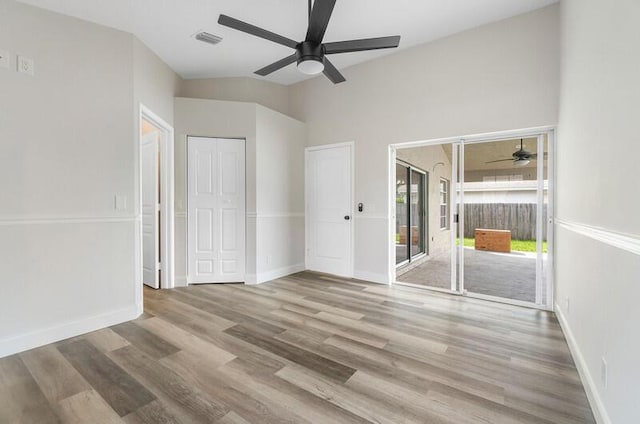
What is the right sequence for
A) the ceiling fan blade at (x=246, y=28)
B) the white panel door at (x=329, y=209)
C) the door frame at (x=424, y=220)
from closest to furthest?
the ceiling fan blade at (x=246, y=28) → the white panel door at (x=329, y=209) → the door frame at (x=424, y=220)

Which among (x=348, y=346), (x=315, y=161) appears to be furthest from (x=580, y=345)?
(x=315, y=161)

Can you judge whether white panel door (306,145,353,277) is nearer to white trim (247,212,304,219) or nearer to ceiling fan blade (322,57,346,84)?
white trim (247,212,304,219)

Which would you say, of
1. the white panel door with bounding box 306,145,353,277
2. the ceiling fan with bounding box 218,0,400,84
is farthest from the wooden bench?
the ceiling fan with bounding box 218,0,400,84

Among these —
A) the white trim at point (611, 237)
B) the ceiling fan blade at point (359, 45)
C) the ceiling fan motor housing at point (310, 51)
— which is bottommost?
the white trim at point (611, 237)

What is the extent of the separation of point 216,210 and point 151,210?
0.88m

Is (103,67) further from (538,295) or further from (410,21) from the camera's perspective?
(538,295)

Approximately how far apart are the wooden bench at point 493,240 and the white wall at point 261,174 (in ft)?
9.03

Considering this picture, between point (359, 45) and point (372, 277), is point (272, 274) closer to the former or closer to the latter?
point (372, 277)

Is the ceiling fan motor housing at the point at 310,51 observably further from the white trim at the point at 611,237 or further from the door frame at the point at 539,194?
the white trim at the point at 611,237

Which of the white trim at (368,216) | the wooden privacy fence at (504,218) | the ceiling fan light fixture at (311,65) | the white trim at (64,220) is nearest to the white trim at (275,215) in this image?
the white trim at (368,216)

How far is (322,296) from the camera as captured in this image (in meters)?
3.61

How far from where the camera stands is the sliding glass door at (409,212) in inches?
177

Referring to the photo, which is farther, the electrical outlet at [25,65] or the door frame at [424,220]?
the door frame at [424,220]

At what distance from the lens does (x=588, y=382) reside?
1.71 meters
